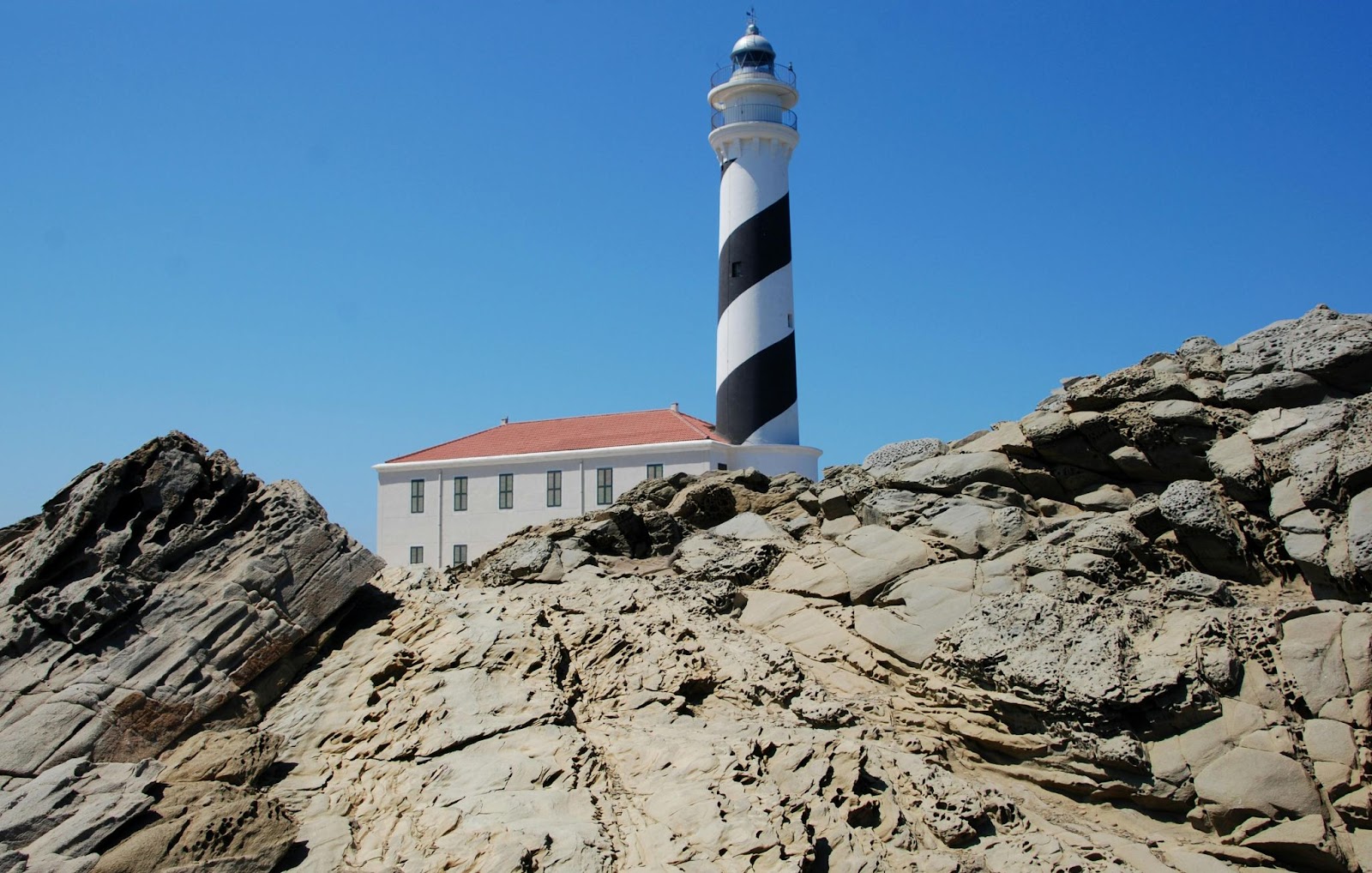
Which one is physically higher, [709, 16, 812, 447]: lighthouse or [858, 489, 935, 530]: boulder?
[709, 16, 812, 447]: lighthouse

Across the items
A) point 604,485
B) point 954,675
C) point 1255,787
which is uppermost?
point 604,485

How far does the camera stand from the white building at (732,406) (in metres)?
28.8

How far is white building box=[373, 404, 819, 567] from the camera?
29.3m

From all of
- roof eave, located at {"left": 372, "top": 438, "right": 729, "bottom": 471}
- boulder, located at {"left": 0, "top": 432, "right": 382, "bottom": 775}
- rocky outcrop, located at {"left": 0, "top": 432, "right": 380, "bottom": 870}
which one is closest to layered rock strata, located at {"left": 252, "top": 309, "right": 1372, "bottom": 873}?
rocky outcrop, located at {"left": 0, "top": 432, "right": 380, "bottom": 870}

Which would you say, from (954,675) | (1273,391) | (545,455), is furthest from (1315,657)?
(545,455)

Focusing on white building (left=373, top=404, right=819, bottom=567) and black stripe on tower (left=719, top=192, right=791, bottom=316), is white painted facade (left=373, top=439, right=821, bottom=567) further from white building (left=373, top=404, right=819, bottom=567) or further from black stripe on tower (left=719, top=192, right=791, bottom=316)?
black stripe on tower (left=719, top=192, right=791, bottom=316)

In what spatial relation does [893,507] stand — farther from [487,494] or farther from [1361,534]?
[487,494]

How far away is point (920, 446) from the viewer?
13742 mm

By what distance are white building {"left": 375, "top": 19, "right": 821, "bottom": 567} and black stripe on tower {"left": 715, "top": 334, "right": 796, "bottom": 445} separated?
3 cm

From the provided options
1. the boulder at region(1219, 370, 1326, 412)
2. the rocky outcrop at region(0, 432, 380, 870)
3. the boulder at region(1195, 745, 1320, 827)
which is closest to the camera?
the rocky outcrop at region(0, 432, 380, 870)

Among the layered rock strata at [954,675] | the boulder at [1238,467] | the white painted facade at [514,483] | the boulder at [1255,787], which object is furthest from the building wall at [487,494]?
the boulder at [1255,787]

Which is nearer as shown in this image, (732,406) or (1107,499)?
(1107,499)

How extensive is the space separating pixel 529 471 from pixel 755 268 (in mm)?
8369

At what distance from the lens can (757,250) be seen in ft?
94.3
